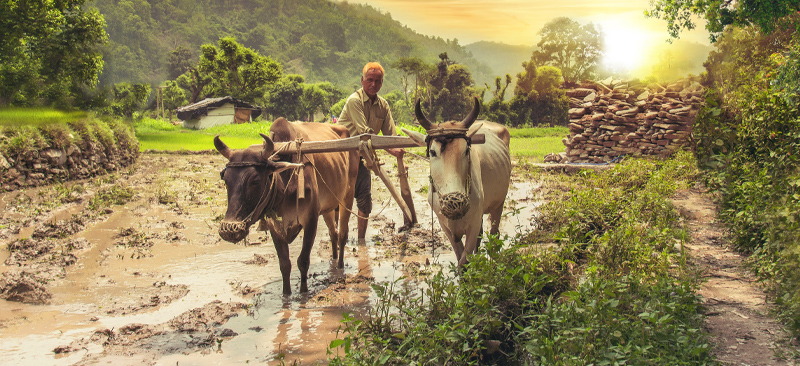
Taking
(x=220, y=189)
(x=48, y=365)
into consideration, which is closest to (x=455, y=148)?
(x=48, y=365)

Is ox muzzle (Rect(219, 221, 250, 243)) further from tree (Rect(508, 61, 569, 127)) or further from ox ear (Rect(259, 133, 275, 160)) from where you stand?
tree (Rect(508, 61, 569, 127))

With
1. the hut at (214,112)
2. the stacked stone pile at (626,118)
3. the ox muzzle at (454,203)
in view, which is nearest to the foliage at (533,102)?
the stacked stone pile at (626,118)

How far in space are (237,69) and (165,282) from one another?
50233 millimetres

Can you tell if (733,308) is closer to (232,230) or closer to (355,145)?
(355,145)

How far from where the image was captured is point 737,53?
12727mm

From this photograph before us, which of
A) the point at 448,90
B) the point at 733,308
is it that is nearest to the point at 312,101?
the point at 448,90

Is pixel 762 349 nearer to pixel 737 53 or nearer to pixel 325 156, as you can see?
pixel 325 156

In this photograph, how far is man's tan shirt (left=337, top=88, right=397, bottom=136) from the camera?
6477 mm

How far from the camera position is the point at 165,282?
5809 millimetres

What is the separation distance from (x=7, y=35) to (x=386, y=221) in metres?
13.5

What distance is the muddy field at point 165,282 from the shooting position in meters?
4.23

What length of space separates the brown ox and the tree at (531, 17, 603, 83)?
179 feet

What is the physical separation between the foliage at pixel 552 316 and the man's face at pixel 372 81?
8.92ft

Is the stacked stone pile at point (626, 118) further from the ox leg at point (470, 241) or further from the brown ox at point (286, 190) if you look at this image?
the ox leg at point (470, 241)
